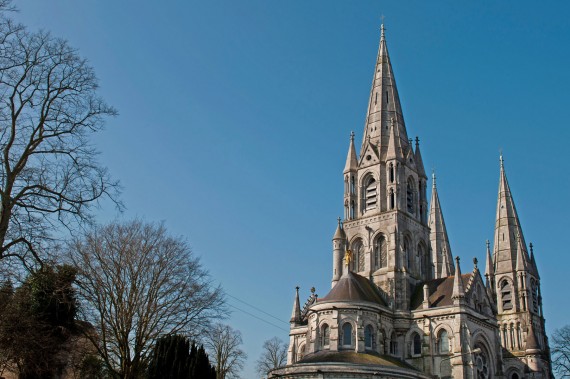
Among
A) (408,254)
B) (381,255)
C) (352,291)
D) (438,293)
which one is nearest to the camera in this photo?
(352,291)

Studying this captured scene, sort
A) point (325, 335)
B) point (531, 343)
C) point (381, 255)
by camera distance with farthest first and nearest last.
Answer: point (531, 343)
point (381, 255)
point (325, 335)

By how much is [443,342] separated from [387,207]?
39.3ft

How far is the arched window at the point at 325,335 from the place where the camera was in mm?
46625

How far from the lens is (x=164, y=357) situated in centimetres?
2939

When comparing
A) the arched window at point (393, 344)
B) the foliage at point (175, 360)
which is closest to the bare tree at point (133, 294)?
the foliage at point (175, 360)

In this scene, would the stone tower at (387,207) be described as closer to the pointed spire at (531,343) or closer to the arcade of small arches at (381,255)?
the arcade of small arches at (381,255)

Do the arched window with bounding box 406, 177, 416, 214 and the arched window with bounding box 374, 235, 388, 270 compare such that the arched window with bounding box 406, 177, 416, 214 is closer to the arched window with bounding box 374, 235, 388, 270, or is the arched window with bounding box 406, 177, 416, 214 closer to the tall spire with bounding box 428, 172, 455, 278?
the arched window with bounding box 374, 235, 388, 270

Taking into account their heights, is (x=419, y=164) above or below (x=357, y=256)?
above

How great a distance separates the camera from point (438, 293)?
165 feet

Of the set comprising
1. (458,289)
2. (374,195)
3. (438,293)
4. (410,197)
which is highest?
(410,197)

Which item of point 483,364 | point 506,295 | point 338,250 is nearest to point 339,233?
point 338,250

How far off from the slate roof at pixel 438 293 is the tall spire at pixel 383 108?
12.8 metres

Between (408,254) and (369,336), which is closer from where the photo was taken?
(369,336)

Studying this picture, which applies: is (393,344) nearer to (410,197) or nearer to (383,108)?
(410,197)
